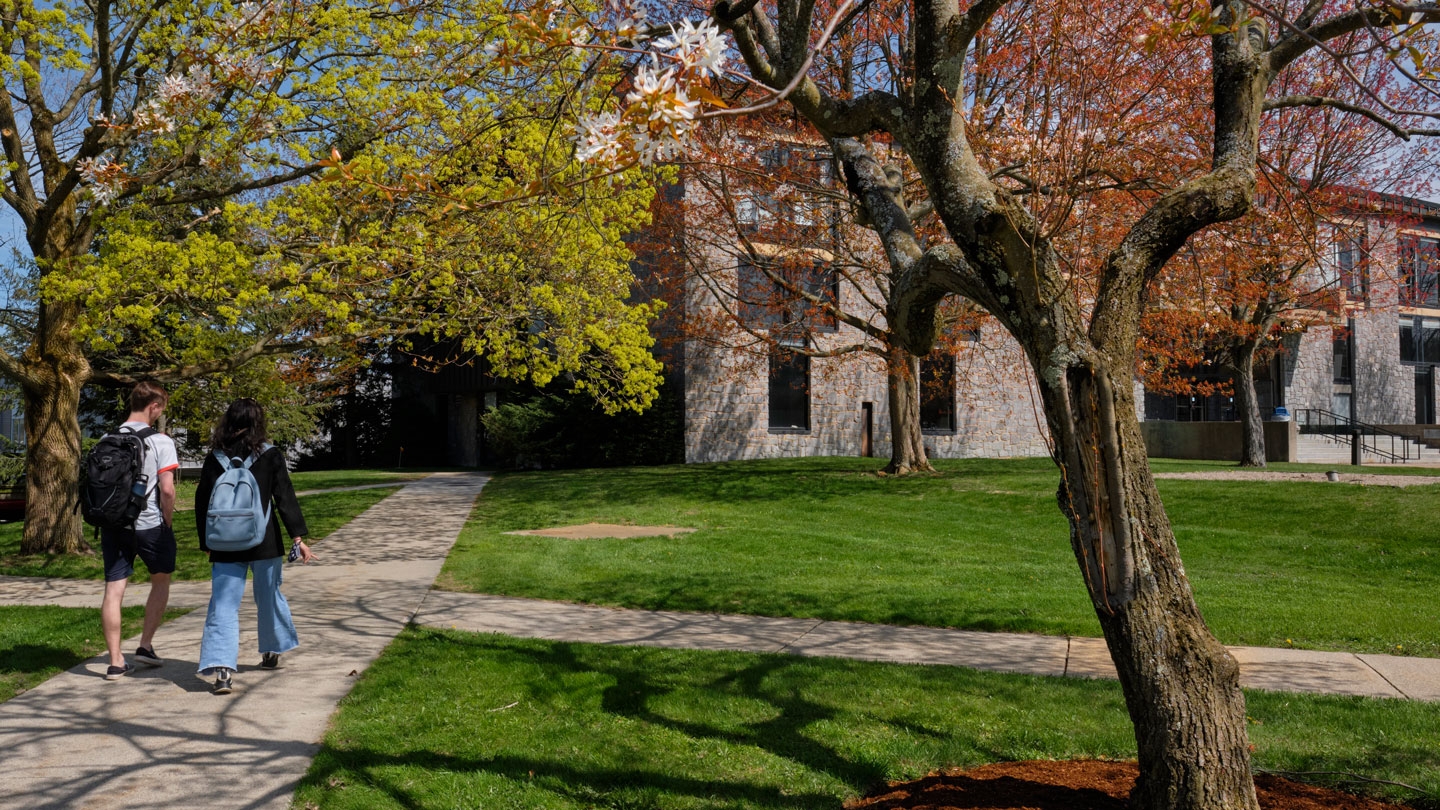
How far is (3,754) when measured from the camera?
4367 millimetres

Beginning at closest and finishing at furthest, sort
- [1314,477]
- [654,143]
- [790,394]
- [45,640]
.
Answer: [654,143] < [45,640] < [1314,477] < [790,394]

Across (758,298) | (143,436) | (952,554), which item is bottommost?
(952,554)

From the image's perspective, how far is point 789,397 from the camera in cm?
2630

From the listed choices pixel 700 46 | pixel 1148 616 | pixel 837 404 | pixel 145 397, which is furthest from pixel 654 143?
pixel 837 404

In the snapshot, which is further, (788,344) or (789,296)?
(788,344)

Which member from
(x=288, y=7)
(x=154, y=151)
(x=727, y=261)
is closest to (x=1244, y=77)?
(x=288, y=7)

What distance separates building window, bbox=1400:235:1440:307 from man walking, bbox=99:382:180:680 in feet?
76.8

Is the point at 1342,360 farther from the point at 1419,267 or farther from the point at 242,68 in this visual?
the point at 242,68

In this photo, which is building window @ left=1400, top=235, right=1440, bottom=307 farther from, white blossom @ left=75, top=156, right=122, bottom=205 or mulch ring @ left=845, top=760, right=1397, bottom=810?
white blossom @ left=75, top=156, right=122, bottom=205

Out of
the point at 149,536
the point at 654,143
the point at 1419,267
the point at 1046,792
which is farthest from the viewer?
the point at 1419,267

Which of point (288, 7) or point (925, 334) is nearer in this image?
point (925, 334)

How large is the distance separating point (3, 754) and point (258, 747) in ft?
3.60

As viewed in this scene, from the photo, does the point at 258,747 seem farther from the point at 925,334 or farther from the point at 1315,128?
the point at 1315,128

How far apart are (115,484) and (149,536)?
0.37 m
